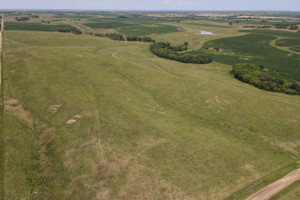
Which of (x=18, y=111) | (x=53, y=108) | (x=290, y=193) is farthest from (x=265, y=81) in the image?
(x=18, y=111)

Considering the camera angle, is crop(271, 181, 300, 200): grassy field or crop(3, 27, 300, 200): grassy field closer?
crop(271, 181, 300, 200): grassy field

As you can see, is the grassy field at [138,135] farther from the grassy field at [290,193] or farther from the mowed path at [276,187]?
the grassy field at [290,193]

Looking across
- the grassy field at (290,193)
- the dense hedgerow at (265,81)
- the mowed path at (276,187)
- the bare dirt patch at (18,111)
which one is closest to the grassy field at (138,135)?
the bare dirt patch at (18,111)

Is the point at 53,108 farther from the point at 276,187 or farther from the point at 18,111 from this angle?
the point at 276,187

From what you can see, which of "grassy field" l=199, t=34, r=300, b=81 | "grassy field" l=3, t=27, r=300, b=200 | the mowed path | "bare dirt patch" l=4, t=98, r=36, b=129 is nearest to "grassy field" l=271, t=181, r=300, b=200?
the mowed path

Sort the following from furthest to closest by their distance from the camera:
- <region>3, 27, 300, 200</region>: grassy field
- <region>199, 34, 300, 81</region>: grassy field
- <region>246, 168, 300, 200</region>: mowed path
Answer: <region>199, 34, 300, 81</region>: grassy field → <region>3, 27, 300, 200</region>: grassy field → <region>246, 168, 300, 200</region>: mowed path

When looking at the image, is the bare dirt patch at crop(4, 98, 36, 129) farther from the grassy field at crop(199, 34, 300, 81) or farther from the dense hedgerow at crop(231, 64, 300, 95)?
the grassy field at crop(199, 34, 300, 81)
